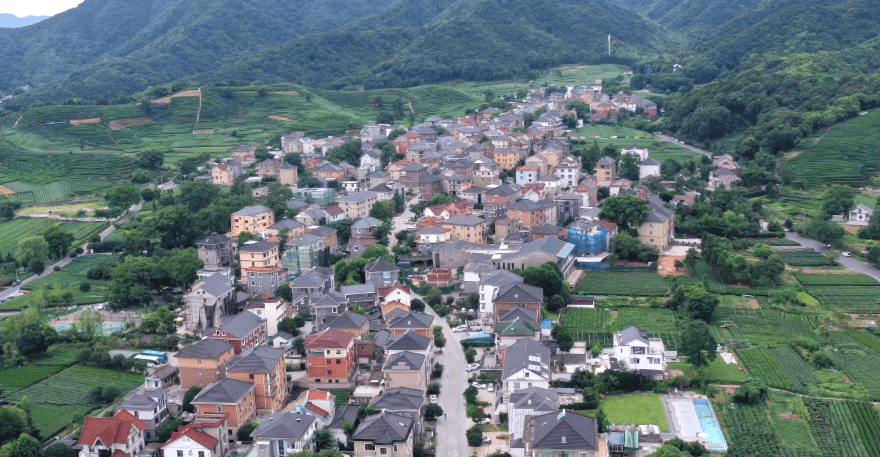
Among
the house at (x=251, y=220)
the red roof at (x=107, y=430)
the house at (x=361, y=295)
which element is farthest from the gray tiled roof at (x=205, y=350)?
the house at (x=251, y=220)

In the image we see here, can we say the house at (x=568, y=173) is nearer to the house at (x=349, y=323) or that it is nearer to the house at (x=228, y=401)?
the house at (x=349, y=323)

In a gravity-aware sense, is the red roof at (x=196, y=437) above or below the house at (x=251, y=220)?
below

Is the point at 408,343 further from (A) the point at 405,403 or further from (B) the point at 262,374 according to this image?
(B) the point at 262,374

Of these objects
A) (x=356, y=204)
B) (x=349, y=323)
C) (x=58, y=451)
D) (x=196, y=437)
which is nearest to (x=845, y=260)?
(x=349, y=323)

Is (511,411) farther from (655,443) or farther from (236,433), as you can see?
(236,433)

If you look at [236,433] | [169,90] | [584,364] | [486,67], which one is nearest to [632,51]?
[486,67]

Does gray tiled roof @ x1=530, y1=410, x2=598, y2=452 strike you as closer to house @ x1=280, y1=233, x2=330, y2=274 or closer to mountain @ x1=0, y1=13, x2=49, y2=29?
house @ x1=280, y1=233, x2=330, y2=274
